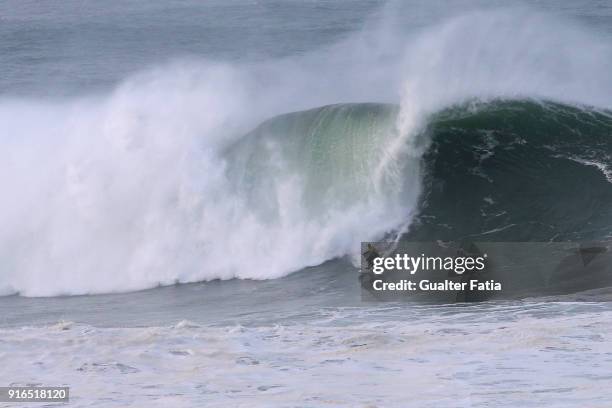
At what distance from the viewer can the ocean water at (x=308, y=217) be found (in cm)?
816

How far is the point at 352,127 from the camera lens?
15484mm

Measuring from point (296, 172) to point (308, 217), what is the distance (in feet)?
3.33

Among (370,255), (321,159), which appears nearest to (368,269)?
(370,255)

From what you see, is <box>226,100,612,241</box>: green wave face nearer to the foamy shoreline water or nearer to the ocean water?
the ocean water

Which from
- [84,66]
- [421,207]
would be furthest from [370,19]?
[421,207]

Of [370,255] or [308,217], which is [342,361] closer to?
[370,255]

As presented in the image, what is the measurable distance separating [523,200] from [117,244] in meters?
5.42

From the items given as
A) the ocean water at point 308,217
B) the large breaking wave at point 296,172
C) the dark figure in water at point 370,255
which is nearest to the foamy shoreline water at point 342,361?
the ocean water at point 308,217

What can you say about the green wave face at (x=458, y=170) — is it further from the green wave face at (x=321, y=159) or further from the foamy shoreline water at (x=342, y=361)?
the foamy shoreline water at (x=342, y=361)

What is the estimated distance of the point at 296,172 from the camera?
1462cm

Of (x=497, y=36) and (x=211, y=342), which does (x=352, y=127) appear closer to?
(x=497, y=36)

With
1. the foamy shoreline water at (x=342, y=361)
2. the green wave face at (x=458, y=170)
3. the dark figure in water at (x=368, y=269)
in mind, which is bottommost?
the foamy shoreline water at (x=342, y=361)

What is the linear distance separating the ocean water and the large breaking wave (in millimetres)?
33

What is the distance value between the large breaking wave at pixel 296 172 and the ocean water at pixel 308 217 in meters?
0.03
